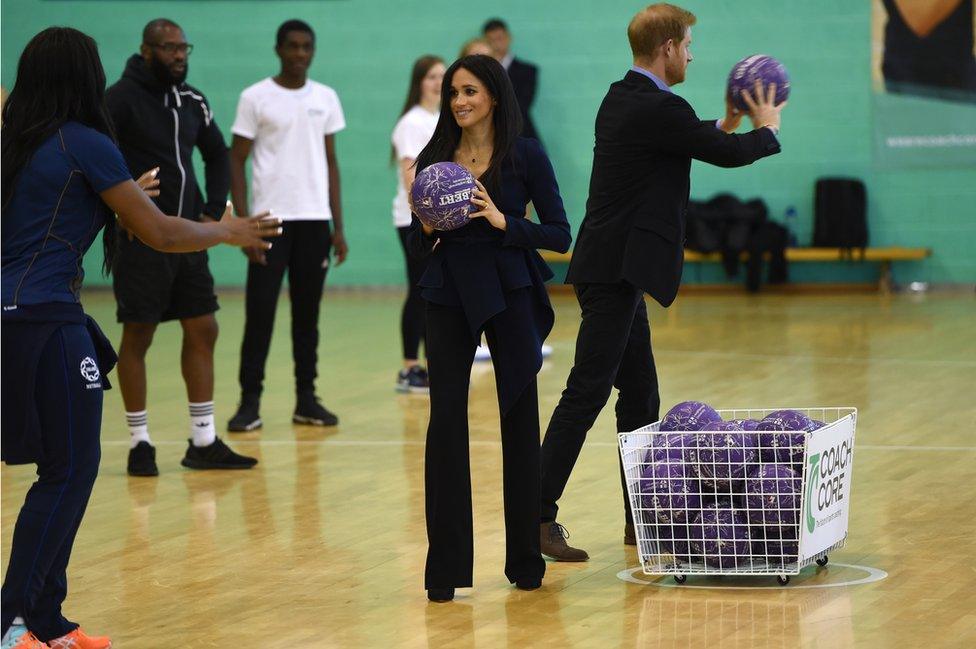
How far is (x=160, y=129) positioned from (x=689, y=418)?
9.37 feet

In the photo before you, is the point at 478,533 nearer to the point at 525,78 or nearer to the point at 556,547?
the point at 556,547

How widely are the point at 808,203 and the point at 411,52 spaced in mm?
3735

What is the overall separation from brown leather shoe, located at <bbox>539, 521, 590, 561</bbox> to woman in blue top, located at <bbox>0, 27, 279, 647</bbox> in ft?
4.96

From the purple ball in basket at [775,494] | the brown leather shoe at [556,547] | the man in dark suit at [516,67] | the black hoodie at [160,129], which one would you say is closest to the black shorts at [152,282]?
the black hoodie at [160,129]

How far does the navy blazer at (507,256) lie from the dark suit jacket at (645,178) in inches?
10.4

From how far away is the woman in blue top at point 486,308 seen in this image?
14.2 ft

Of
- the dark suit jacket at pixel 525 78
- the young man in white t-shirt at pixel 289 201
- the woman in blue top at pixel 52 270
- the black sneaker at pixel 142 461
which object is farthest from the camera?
the dark suit jacket at pixel 525 78

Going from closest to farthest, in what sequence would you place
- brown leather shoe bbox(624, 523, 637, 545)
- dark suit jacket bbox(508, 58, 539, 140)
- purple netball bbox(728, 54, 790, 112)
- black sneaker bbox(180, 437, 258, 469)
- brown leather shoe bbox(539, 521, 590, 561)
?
purple netball bbox(728, 54, 790, 112) < brown leather shoe bbox(539, 521, 590, 561) < brown leather shoe bbox(624, 523, 637, 545) < black sneaker bbox(180, 437, 258, 469) < dark suit jacket bbox(508, 58, 539, 140)

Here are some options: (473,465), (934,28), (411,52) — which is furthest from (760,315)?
(473,465)

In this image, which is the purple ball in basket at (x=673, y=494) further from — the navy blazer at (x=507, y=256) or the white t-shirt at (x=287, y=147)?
the white t-shirt at (x=287, y=147)

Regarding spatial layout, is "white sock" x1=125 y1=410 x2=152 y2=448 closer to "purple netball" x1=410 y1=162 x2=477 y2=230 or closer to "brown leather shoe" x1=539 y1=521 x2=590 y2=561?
"brown leather shoe" x1=539 y1=521 x2=590 y2=561

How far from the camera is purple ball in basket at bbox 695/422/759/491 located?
436 cm

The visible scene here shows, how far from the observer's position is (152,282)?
625cm

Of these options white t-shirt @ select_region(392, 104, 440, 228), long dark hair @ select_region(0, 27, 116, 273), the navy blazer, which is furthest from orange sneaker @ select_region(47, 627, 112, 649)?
white t-shirt @ select_region(392, 104, 440, 228)
